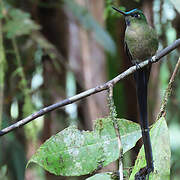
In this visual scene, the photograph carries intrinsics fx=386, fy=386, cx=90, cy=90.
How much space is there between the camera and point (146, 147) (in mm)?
830

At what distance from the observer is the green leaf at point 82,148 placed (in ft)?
2.91

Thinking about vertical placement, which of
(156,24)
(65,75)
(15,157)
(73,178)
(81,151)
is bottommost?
(73,178)

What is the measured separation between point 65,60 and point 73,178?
2.33 feet

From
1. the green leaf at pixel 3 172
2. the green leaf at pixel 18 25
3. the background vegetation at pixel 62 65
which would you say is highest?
the green leaf at pixel 18 25

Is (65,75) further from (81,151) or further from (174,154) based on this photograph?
(81,151)

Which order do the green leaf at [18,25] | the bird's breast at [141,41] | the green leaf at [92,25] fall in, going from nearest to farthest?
the bird's breast at [141,41] → the green leaf at [18,25] → the green leaf at [92,25]

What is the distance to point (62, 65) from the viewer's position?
2.36 meters

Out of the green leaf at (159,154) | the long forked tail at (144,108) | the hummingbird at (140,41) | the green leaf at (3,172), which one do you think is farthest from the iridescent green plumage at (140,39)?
the green leaf at (3,172)

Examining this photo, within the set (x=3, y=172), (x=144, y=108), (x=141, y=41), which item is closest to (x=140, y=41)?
(x=141, y=41)

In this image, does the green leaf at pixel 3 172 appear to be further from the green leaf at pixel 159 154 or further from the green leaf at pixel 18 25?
the green leaf at pixel 159 154

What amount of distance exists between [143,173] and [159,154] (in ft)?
0.19

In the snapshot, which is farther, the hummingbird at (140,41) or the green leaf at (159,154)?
the hummingbird at (140,41)

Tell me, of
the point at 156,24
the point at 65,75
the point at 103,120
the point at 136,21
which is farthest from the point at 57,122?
the point at 103,120

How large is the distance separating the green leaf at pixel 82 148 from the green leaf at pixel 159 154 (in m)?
0.07
